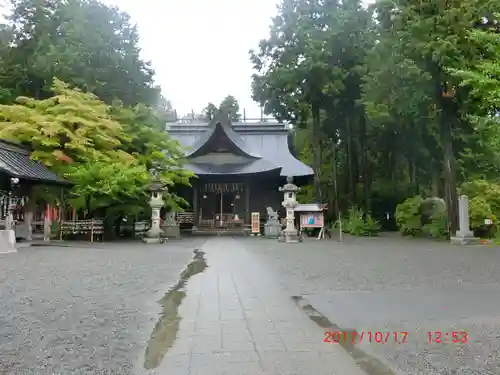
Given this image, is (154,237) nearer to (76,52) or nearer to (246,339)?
(76,52)

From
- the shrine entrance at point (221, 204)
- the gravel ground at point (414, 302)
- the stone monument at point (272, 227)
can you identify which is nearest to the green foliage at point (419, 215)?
the stone monument at point (272, 227)

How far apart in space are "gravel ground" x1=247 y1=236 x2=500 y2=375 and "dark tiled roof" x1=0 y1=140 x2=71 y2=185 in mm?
9602

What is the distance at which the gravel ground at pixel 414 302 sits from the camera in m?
3.90

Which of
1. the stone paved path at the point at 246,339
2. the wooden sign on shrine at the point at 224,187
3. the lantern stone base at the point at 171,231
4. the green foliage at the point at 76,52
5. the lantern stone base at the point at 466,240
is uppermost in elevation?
the green foliage at the point at 76,52

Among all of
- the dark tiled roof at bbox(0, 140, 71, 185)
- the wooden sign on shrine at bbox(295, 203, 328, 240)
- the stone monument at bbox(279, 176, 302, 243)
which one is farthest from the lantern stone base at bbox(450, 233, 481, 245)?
the dark tiled roof at bbox(0, 140, 71, 185)

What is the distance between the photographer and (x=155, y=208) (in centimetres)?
1970

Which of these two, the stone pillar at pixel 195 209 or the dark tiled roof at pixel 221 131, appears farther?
the dark tiled roof at pixel 221 131

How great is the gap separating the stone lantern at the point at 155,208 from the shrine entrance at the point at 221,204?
6943mm

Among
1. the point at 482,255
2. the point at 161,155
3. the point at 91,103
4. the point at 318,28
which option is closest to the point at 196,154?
the point at 161,155

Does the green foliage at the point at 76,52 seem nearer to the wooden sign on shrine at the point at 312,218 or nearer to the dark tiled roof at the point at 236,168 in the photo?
the dark tiled roof at the point at 236,168

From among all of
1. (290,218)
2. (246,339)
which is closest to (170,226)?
(290,218)

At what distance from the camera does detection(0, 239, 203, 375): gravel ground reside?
3.84 metres

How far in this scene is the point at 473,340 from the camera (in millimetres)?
4371

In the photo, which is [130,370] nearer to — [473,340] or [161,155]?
[473,340]
